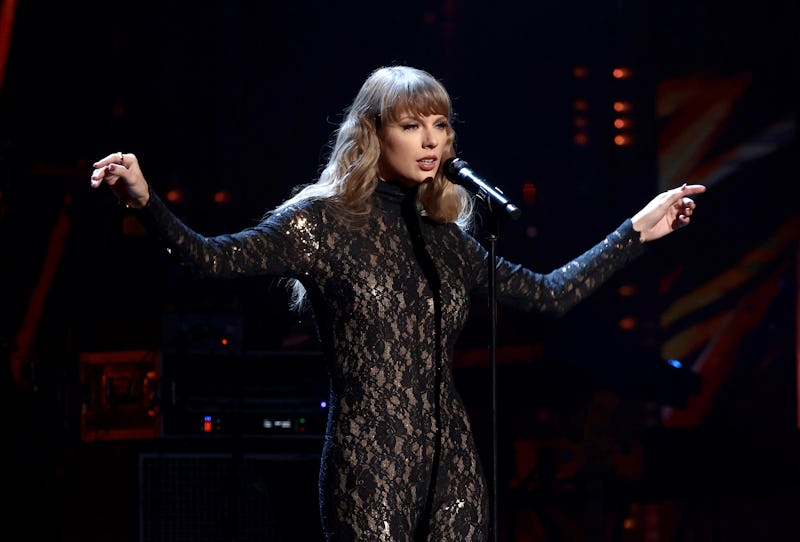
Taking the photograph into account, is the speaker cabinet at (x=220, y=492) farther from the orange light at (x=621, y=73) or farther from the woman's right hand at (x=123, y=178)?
the orange light at (x=621, y=73)

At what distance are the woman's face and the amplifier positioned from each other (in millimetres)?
1660

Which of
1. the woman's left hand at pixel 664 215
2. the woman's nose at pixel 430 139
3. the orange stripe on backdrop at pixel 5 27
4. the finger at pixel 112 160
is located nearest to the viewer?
the finger at pixel 112 160

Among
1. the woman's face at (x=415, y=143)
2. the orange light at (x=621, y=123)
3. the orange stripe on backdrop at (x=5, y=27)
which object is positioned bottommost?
the woman's face at (x=415, y=143)

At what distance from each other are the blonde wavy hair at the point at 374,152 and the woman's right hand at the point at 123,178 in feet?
1.33

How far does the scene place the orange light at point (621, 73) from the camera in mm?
4930

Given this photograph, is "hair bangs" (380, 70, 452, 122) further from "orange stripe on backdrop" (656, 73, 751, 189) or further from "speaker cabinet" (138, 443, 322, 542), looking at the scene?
"orange stripe on backdrop" (656, 73, 751, 189)

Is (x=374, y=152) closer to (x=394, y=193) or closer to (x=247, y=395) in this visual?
(x=394, y=193)

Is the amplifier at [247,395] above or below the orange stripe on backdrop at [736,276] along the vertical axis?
below

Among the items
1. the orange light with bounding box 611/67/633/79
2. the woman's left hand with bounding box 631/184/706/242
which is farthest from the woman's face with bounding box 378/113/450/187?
the orange light with bounding box 611/67/633/79

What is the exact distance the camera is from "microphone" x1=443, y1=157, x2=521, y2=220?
81.2 inches

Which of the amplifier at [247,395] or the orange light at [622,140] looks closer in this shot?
the amplifier at [247,395]

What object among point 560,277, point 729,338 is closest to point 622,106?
point 729,338

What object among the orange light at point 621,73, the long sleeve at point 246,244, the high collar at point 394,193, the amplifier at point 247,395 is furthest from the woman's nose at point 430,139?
the orange light at point 621,73

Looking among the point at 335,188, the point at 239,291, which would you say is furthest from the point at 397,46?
the point at 335,188
